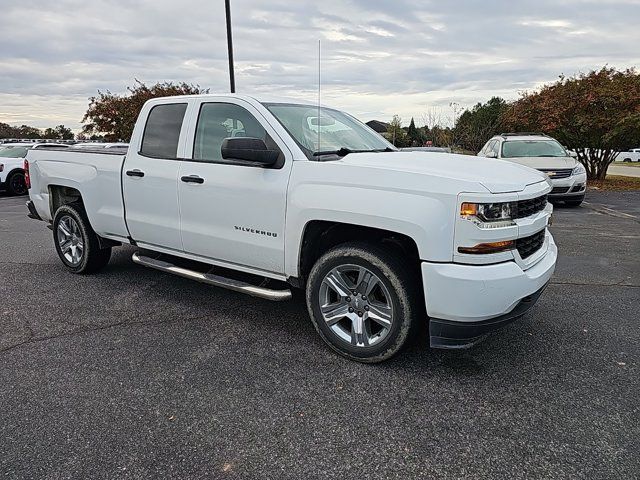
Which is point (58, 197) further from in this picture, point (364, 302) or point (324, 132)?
point (364, 302)

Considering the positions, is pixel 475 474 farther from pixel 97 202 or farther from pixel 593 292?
pixel 97 202

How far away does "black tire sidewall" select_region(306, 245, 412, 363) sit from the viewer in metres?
3.35

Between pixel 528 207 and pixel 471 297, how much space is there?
2.62 feet

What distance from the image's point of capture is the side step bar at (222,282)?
154 inches

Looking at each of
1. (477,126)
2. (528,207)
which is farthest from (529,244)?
(477,126)

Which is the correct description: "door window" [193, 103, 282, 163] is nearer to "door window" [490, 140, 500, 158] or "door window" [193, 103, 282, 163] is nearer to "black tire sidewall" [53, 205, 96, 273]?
"black tire sidewall" [53, 205, 96, 273]

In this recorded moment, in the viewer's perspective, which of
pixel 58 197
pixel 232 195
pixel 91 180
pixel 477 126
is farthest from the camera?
pixel 477 126

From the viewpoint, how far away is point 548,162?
12.2 metres

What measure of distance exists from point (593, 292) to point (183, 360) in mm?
4122

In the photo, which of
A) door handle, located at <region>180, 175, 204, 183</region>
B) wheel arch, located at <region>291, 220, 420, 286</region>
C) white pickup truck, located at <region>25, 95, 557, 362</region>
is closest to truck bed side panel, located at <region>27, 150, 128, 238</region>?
white pickup truck, located at <region>25, 95, 557, 362</region>

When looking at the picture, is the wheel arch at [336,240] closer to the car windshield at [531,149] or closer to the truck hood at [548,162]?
the truck hood at [548,162]

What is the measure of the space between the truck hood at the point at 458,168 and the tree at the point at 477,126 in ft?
79.5

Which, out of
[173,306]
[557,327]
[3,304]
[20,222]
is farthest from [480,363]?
[20,222]

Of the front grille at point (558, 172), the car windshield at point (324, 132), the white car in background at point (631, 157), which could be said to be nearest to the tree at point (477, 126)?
the front grille at point (558, 172)
